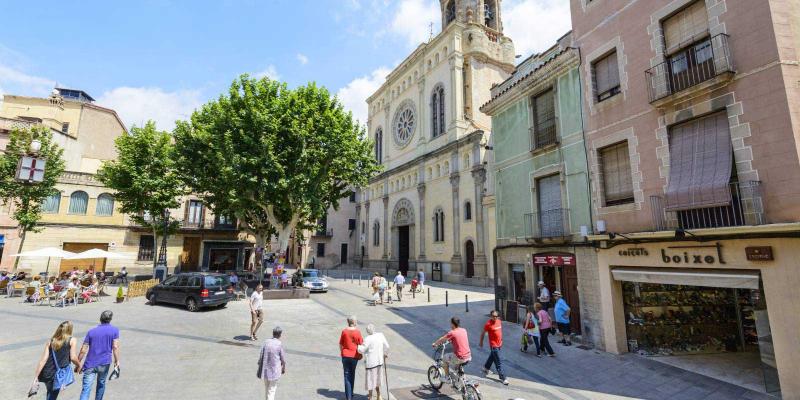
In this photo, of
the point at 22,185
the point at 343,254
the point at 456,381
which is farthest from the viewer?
the point at 343,254

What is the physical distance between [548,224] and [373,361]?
936cm

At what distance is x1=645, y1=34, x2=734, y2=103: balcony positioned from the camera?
8.45 metres

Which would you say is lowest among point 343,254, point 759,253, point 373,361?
point 373,361

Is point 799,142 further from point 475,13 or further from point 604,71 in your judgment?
point 475,13

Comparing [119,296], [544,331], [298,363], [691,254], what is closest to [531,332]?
[544,331]

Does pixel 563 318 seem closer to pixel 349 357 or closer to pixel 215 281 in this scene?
pixel 349 357

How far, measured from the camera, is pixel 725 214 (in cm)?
824

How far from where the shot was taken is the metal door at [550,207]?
1317 cm

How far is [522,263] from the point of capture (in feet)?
48.5

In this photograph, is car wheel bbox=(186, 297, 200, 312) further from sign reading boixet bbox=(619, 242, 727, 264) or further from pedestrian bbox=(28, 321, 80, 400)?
sign reading boixet bbox=(619, 242, 727, 264)

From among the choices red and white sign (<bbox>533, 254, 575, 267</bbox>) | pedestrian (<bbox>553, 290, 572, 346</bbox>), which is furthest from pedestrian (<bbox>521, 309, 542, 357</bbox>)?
red and white sign (<bbox>533, 254, 575, 267</bbox>)

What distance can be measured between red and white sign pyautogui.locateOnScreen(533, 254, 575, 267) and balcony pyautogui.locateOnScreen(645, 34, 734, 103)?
5.59 meters

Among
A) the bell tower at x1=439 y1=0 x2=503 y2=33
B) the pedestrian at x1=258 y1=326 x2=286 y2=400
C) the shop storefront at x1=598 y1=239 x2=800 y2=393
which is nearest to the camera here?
the pedestrian at x1=258 y1=326 x2=286 y2=400

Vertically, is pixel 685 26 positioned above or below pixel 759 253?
above
